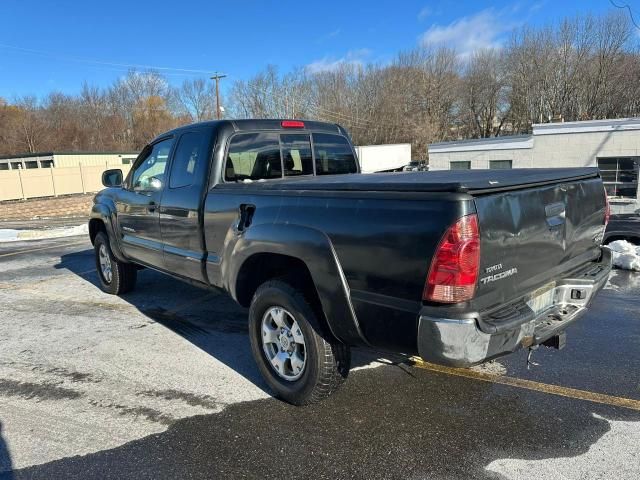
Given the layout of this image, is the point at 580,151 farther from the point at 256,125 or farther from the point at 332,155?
the point at 256,125

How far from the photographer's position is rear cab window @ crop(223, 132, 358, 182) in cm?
414

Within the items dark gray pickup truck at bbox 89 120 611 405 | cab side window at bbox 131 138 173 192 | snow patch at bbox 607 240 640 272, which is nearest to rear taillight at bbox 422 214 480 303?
dark gray pickup truck at bbox 89 120 611 405

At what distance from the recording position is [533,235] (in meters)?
2.72

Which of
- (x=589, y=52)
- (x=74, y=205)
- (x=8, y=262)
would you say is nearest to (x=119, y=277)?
(x=8, y=262)

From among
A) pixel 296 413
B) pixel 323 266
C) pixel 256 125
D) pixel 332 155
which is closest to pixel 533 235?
pixel 323 266

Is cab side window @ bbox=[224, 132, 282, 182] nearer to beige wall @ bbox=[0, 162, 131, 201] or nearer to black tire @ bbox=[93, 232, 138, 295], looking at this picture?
black tire @ bbox=[93, 232, 138, 295]

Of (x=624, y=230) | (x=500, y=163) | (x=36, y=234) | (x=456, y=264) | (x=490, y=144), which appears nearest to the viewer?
(x=456, y=264)

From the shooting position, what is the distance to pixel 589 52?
49.7 m

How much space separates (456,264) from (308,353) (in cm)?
124

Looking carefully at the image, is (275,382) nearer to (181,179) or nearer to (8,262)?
(181,179)

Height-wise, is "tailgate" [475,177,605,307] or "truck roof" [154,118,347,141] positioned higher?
"truck roof" [154,118,347,141]

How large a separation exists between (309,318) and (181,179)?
2.08 m

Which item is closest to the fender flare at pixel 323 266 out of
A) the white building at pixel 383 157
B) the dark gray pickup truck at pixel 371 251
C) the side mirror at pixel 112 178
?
the dark gray pickup truck at pixel 371 251

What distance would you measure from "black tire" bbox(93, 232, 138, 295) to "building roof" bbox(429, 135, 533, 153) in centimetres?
1704
